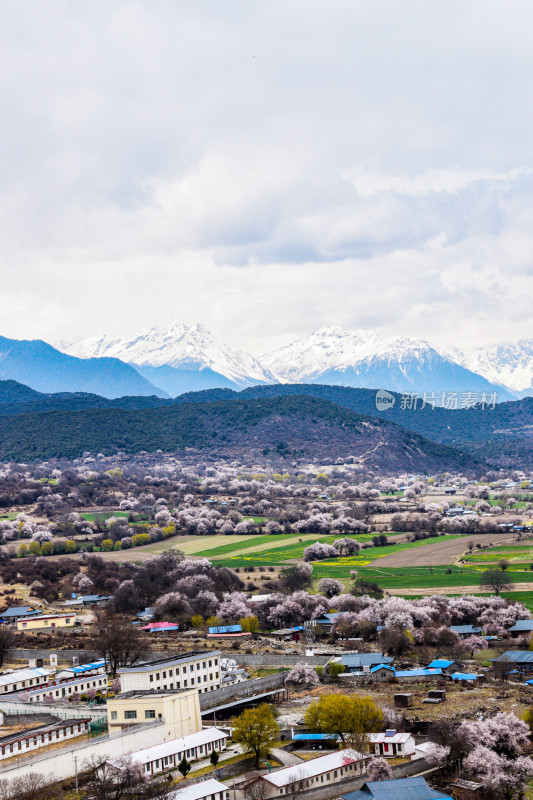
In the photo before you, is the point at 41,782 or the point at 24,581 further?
the point at 24,581

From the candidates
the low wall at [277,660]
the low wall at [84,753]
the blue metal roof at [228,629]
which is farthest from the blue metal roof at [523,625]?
the low wall at [84,753]

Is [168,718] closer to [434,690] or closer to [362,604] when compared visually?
[434,690]

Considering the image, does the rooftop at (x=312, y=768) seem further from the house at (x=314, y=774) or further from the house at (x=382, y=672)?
the house at (x=382, y=672)

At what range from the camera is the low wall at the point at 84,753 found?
32500 millimetres

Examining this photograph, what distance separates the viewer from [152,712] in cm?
3731

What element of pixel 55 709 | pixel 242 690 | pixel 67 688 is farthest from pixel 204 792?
pixel 67 688

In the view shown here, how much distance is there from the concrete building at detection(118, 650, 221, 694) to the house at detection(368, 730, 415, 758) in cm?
905

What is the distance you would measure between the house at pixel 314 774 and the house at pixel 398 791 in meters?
1.15

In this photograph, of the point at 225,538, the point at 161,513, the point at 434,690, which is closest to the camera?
the point at 434,690

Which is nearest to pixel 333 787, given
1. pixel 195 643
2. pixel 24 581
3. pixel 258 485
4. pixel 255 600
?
pixel 195 643

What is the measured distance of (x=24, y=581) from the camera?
81.2m

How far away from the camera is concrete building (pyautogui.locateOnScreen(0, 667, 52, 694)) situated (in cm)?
4631

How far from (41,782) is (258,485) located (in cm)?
12663

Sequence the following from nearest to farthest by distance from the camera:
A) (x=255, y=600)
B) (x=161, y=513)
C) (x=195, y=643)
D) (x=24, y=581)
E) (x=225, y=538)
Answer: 1. (x=195, y=643)
2. (x=255, y=600)
3. (x=24, y=581)
4. (x=225, y=538)
5. (x=161, y=513)
